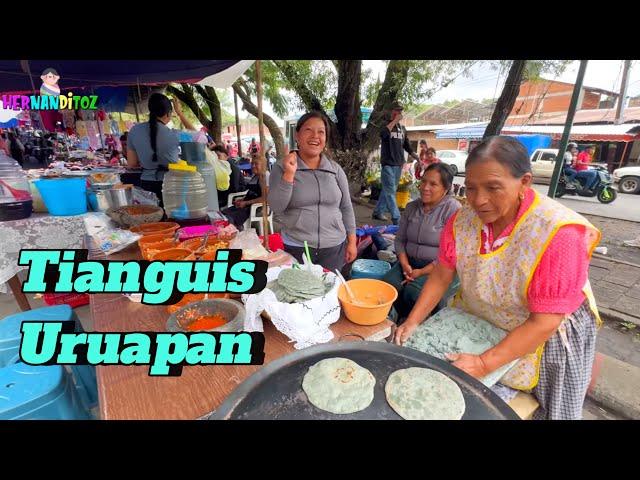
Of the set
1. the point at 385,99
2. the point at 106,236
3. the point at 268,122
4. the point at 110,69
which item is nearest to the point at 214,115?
the point at 268,122

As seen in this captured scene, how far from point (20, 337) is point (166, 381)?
147cm

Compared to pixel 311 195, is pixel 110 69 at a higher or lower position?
higher

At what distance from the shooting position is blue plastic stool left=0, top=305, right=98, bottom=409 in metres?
1.80

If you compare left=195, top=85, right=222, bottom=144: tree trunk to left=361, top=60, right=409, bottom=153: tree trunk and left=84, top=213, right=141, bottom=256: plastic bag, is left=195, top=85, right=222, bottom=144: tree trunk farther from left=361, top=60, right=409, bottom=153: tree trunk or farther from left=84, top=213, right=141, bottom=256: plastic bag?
left=84, top=213, right=141, bottom=256: plastic bag

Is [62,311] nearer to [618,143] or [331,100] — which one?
[331,100]

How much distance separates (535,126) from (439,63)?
672 inches

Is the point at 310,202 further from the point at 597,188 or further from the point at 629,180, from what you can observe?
the point at 629,180

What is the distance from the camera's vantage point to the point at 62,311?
6.64ft

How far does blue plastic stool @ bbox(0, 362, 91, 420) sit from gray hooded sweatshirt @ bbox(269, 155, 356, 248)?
148 centimetres

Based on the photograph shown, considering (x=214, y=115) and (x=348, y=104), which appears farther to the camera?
(x=214, y=115)

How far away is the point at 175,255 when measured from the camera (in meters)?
1.60

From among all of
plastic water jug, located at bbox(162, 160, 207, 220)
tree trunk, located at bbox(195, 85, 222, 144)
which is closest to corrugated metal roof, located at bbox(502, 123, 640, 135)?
tree trunk, located at bbox(195, 85, 222, 144)

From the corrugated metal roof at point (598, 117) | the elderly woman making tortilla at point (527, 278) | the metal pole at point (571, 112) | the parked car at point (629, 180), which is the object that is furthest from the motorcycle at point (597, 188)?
the corrugated metal roof at point (598, 117)

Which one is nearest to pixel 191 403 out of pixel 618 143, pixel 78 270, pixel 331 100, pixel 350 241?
pixel 78 270
